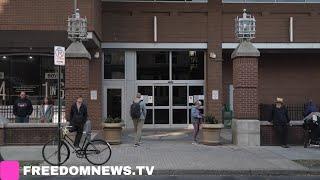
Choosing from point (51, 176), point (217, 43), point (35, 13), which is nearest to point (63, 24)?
point (35, 13)

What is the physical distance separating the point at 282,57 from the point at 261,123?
11283mm

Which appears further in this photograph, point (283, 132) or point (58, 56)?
point (283, 132)

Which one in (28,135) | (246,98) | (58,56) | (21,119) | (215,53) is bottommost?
(28,135)

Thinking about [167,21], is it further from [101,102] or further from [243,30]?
[243,30]

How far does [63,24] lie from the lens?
2231 centimetres

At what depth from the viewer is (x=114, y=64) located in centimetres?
2845

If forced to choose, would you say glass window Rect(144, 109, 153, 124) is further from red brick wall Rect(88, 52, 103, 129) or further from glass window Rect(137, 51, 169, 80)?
red brick wall Rect(88, 52, 103, 129)

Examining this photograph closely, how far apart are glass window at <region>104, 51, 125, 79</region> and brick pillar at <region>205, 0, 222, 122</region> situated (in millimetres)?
4395

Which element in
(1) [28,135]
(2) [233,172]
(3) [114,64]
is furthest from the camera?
(3) [114,64]

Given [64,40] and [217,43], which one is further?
[217,43]

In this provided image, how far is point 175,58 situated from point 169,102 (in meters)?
2.28

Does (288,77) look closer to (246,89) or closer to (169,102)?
(169,102)

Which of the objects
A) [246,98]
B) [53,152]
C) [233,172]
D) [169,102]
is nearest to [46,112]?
[169,102]

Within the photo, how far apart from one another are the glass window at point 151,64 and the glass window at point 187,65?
1.53 feet
